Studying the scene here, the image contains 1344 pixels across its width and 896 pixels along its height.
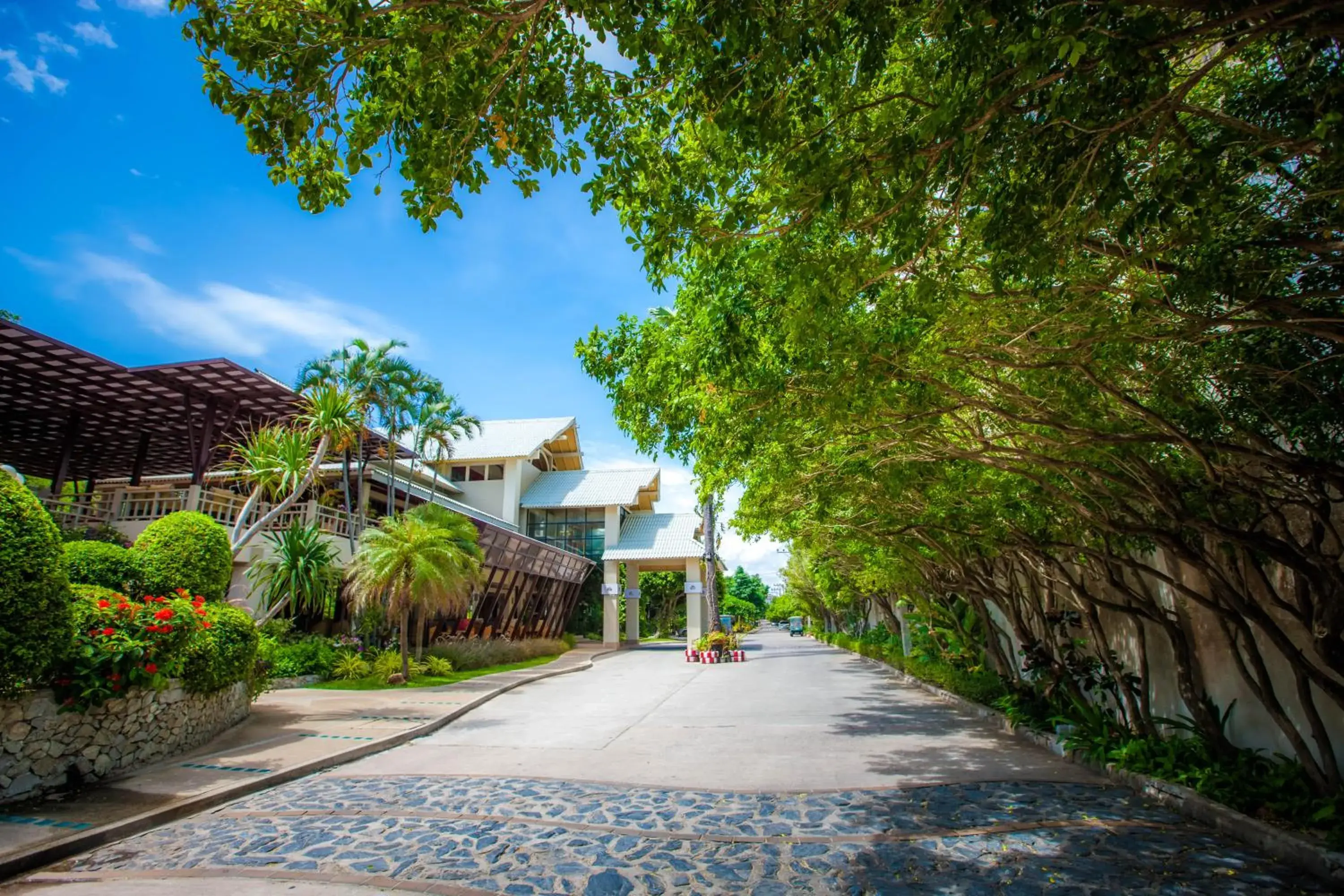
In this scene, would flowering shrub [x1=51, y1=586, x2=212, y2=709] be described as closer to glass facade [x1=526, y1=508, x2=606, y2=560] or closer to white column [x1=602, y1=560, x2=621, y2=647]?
white column [x1=602, y1=560, x2=621, y2=647]

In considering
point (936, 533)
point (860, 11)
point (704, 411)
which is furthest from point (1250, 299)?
point (936, 533)

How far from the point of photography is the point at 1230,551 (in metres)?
6.91

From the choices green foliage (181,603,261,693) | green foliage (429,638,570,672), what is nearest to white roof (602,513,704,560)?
green foliage (429,638,570,672)

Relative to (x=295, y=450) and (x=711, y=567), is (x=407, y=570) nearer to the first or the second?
(x=295, y=450)

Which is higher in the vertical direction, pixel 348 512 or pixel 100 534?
pixel 348 512

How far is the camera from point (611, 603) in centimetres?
3781

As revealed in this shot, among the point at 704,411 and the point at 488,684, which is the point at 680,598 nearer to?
the point at 488,684

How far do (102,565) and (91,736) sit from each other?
129 inches

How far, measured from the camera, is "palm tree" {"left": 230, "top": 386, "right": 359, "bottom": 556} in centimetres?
1653

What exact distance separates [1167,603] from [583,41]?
30.7 feet

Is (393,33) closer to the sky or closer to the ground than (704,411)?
closer to the sky

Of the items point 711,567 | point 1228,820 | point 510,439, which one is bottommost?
point 1228,820

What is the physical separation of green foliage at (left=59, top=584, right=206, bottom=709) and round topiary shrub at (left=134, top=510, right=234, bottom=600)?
132cm

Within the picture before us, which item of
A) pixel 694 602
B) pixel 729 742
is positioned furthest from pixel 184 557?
pixel 694 602
